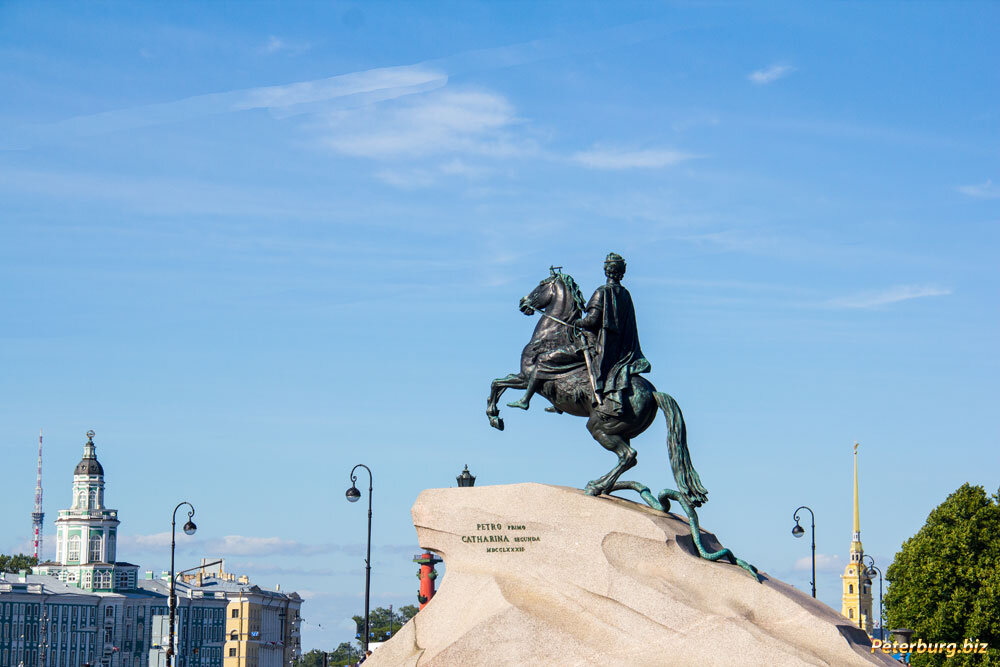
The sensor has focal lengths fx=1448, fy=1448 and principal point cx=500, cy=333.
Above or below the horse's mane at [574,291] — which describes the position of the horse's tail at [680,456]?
below

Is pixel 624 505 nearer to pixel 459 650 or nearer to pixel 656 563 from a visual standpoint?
pixel 656 563

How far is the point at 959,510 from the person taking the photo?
48.8 meters

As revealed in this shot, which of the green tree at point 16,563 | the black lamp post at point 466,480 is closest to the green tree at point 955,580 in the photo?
the black lamp post at point 466,480

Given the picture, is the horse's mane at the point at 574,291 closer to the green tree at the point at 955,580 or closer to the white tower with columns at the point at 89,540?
the green tree at the point at 955,580

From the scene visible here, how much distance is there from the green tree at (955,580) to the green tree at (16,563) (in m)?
127

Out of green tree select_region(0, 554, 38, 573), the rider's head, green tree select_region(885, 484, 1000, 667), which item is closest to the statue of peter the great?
the rider's head

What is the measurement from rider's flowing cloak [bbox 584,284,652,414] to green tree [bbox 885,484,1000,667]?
86.7ft

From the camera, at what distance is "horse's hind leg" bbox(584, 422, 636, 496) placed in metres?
23.8

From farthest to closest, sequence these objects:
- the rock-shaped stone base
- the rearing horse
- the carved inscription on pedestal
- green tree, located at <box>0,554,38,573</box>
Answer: green tree, located at <box>0,554,38,573</box> < the rearing horse < the carved inscription on pedestal < the rock-shaped stone base

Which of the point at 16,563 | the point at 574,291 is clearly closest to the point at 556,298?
the point at 574,291

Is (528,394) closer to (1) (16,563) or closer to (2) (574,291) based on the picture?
(2) (574,291)

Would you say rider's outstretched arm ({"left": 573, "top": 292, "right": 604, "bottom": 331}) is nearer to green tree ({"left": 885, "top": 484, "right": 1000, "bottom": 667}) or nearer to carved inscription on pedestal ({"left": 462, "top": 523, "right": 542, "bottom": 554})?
carved inscription on pedestal ({"left": 462, "top": 523, "right": 542, "bottom": 554})

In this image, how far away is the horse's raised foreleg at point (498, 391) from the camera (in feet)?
81.3

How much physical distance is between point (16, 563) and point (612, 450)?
154744mm
